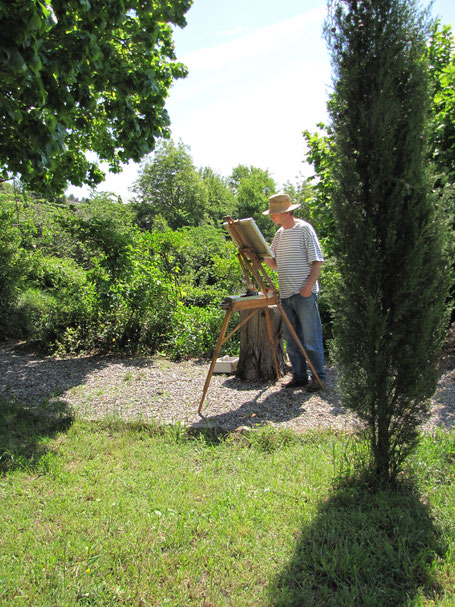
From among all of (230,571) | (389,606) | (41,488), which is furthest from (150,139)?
(389,606)

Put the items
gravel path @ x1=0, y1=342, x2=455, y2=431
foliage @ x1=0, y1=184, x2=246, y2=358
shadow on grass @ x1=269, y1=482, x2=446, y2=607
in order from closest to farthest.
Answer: shadow on grass @ x1=269, y1=482, x2=446, y2=607
gravel path @ x1=0, y1=342, x2=455, y2=431
foliage @ x1=0, y1=184, x2=246, y2=358

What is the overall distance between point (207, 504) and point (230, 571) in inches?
23.2

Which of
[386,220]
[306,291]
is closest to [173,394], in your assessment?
[306,291]

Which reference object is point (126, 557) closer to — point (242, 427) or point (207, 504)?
point (207, 504)

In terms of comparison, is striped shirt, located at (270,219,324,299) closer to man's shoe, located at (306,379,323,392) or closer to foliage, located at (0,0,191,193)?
man's shoe, located at (306,379,323,392)

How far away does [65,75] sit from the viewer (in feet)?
11.3

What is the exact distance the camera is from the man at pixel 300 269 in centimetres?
480

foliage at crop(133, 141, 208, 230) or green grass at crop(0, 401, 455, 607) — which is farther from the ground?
foliage at crop(133, 141, 208, 230)

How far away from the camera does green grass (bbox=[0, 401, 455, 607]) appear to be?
2045 millimetres

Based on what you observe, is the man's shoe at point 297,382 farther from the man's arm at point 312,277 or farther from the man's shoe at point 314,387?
the man's arm at point 312,277

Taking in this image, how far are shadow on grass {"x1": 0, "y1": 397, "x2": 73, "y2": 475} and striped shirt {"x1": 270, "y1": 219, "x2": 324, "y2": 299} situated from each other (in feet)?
8.87

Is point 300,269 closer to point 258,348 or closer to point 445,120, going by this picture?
point 258,348

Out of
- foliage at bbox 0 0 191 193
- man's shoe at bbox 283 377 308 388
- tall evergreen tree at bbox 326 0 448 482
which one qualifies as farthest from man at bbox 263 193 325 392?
tall evergreen tree at bbox 326 0 448 482

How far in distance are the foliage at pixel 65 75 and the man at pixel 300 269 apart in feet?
5.79
